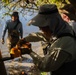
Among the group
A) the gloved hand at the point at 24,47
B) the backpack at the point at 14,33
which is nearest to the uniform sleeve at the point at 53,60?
the gloved hand at the point at 24,47

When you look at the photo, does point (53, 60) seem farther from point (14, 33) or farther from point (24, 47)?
point (14, 33)

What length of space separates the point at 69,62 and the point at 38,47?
40.2 ft

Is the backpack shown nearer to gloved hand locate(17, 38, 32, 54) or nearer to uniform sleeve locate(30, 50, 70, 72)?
gloved hand locate(17, 38, 32, 54)

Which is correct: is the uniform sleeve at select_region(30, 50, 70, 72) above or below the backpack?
above

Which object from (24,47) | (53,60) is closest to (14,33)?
(24,47)

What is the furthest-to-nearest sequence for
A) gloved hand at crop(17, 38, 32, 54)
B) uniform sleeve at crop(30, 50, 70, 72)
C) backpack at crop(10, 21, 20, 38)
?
1. backpack at crop(10, 21, 20, 38)
2. gloved hand at crop(17, 38, 32, 54)
3. uniform sleeve at crop(30, 50, 70, 72)

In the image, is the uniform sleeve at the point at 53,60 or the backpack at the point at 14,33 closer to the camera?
the uniform sleeve at the point at 53,60

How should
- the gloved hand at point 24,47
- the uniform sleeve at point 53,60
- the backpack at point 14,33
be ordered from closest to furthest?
the uniform sleeve at point 53,60 → the gloved hand at point 24,47 → the backpack at point 14,33

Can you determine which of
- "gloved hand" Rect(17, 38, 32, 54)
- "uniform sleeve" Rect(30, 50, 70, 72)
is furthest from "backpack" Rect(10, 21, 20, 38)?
"uniform sleeve" Rect(30, 50, 70, 72)

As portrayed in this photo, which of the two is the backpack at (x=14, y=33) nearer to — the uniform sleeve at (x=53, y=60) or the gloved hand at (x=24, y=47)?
the gloved hand at (x=24, y=47)

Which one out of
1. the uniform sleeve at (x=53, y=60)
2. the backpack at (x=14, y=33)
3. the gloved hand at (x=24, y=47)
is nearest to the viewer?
the uniform sleeve at (x=53, y=60)

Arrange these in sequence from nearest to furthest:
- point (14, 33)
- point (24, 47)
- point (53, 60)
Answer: point (53, 60)
point (24, 47)
point (14, 33)

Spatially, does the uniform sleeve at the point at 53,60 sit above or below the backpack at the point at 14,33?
above

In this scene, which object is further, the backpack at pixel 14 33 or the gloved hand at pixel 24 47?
the backpack at pixel 14 33
